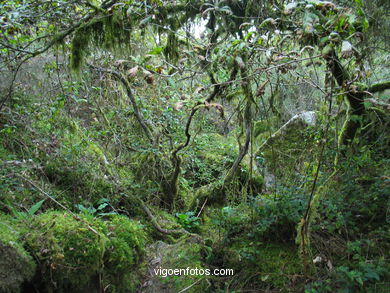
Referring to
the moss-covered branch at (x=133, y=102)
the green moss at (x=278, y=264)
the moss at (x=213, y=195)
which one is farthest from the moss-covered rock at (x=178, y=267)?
the moss-covered branch at (x=133, y=102)

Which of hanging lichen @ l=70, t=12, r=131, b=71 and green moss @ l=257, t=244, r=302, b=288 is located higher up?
hanging lichen @ l=70, t=12, r=131, b=71

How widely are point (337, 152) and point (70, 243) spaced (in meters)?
3.18

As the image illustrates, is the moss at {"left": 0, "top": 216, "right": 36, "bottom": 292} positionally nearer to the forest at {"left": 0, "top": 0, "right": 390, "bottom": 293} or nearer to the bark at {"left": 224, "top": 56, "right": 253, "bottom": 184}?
the forest at {"left": 0, "top": 0, "right": 390, "bottom": 293}

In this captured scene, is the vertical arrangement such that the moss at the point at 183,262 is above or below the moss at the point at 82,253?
below

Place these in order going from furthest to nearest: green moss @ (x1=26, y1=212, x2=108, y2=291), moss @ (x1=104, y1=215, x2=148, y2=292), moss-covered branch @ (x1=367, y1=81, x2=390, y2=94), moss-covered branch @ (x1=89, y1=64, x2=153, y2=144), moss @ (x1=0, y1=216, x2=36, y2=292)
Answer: moss-covered branch @ (x1=89, y1=64, x2=153, y2=144), moss-covered branch @ (x1=367, y1=81, x2=390, y2=94), moss @ (x1=104, y1=215, x2=148, y2=292), green moss @ (x1=26, y1=212, x2=108, y2=291), moss @ (x1=0, y1=216, x2=36, y2=292)

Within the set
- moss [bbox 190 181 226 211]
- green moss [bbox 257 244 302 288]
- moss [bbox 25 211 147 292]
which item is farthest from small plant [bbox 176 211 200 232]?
moss [bbox 25 211 147 292]

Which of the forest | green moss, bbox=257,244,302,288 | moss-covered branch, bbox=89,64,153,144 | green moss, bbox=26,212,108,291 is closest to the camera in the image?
green moss, bbox=26,212,108,291

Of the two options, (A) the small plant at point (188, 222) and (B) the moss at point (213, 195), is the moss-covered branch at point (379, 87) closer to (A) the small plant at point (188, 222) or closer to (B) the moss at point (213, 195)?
(B) the moss at point (213, 195)

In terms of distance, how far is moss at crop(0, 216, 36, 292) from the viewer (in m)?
2.21

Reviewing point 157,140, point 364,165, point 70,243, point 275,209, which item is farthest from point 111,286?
point 364,165

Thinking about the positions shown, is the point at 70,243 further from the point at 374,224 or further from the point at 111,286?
the point at 374,224

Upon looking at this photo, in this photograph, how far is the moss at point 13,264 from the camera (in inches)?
86.9

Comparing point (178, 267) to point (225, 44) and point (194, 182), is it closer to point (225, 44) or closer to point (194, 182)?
point (194, 182)

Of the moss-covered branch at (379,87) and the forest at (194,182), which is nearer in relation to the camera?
the forest at (194,182)
